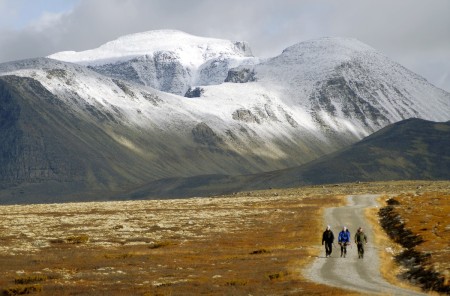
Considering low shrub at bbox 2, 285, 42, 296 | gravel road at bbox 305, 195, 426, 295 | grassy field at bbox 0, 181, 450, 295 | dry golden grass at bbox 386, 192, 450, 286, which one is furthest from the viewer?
dry golden grass at bbox 386, 192, 450, 286

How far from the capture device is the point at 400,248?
6297 cm

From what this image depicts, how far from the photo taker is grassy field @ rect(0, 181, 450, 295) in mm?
41812

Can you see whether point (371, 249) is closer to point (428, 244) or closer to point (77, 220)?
point (428, 244)

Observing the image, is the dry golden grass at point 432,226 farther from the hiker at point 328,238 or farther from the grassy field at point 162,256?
the hiker at point 328,238

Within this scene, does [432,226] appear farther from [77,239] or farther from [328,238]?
[77,239]

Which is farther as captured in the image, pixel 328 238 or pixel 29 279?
pixel 328 238

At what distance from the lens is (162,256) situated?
58219 mm

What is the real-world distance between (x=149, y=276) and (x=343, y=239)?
50.1 ft

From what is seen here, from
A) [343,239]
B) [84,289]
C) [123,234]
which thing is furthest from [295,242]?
[84,289]

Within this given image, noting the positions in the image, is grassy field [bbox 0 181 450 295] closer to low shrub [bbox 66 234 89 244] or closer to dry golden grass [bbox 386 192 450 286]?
low shrub [bbox 66 234 89 244]

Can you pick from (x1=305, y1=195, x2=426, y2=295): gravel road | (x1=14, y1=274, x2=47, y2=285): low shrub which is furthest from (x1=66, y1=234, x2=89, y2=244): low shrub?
(x1=14, y1=274, x2=47, y2=285): low shrub

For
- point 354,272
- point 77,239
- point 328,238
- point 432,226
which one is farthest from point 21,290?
point 432,226

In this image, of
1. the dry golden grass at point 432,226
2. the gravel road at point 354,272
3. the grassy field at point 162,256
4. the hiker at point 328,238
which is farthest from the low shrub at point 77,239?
the dry golden grass at point 432,226

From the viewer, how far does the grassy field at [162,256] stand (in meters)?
41.8
